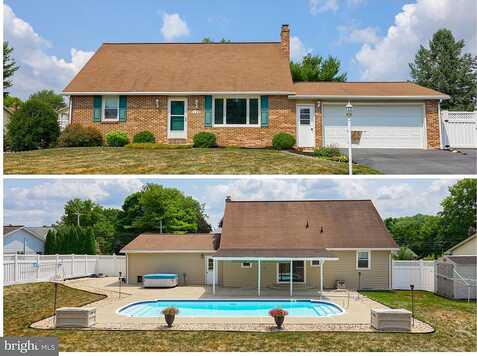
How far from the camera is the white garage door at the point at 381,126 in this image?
76.0 ft

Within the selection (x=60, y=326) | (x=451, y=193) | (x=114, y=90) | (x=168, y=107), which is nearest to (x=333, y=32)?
(x=168, y=107)

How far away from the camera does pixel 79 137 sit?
22.2 metres

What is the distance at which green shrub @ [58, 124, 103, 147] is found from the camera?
873 inches

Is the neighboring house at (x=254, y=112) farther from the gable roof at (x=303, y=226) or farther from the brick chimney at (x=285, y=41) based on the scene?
the brick chimney at (x=285, y=41)

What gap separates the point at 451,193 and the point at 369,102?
91.6ft

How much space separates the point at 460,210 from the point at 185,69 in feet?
108

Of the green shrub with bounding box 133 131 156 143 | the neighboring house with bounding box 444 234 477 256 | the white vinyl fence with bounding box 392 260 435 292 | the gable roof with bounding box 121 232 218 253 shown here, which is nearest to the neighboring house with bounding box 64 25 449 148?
the green shrub with bounding box 133 131 156 143

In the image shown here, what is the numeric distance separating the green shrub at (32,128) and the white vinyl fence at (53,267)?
5085mm

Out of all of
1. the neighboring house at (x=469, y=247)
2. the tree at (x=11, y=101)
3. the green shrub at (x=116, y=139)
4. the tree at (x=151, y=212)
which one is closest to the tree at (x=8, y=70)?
the tree at (x=11, y=101)

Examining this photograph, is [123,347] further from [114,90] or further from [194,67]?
[194,67]

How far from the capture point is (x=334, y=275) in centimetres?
2259

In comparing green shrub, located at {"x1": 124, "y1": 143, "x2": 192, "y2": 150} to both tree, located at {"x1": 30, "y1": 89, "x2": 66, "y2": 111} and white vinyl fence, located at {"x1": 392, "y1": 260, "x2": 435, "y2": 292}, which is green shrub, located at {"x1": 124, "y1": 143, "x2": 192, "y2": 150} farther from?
tree, located at {"x1": 30, "y1": 89, "x2": 66, "y2": 111}

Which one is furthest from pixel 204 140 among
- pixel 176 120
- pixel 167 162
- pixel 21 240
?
pixel 21 240

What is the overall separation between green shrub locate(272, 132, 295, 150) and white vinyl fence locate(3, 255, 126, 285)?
1065 cm
